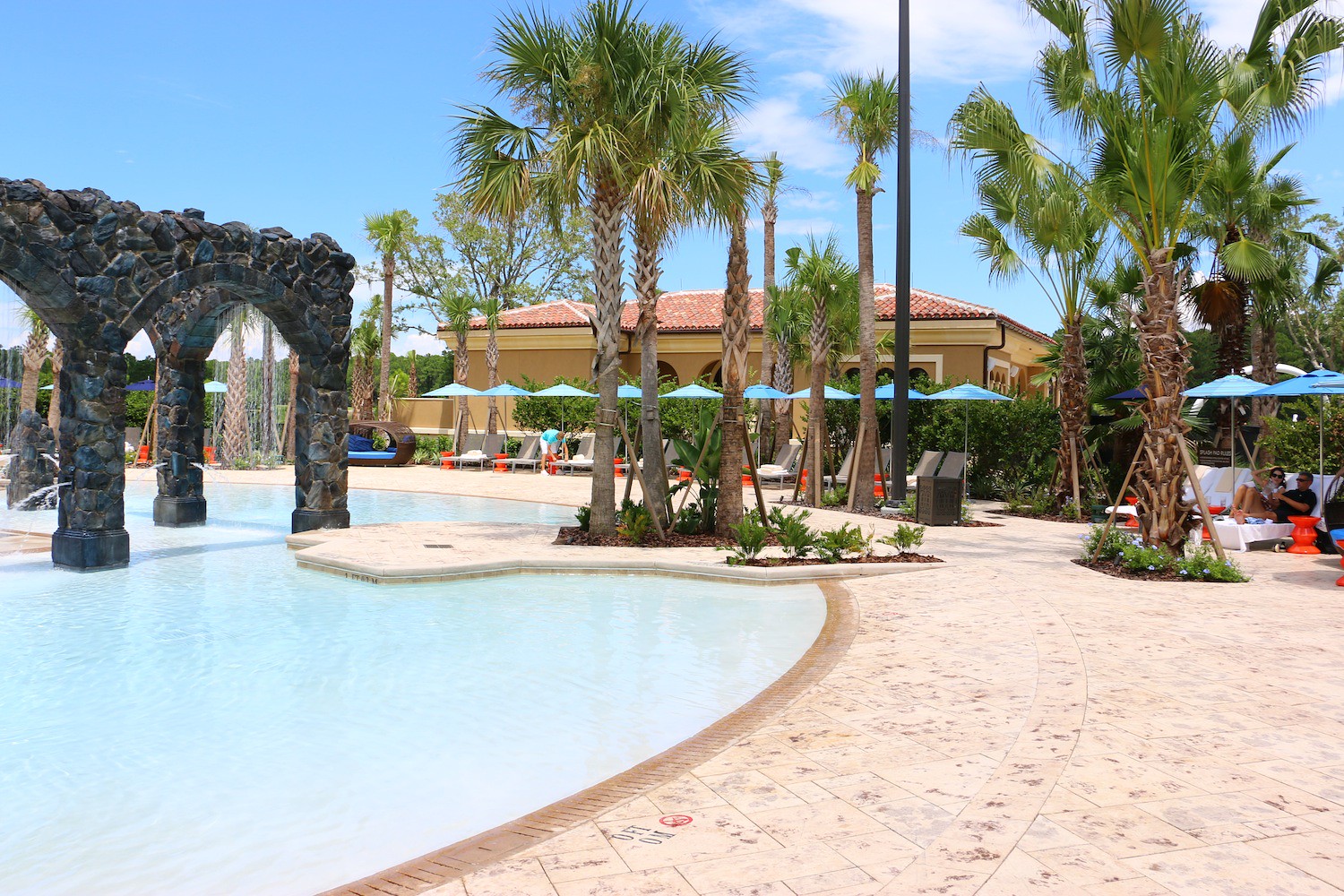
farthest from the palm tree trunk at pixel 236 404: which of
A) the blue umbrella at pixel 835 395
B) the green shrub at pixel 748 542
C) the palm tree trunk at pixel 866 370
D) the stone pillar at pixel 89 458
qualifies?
the green shrub at pixel 748 542

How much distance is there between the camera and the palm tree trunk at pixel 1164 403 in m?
11.2

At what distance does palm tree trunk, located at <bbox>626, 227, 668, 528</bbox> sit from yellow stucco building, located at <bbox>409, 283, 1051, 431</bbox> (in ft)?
47.7

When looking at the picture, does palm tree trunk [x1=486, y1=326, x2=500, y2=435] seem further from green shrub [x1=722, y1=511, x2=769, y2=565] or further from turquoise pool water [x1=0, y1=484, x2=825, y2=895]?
green shrub [x1=722, y1=511, x2=769, y2=565]

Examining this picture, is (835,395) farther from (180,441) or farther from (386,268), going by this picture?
(386,268)

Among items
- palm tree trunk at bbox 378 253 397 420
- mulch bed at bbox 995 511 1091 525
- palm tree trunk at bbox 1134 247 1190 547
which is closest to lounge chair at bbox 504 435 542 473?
palm tree trunk at bbox 378 253 397 420

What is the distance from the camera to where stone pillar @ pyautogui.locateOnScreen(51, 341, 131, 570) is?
1104 centimetres

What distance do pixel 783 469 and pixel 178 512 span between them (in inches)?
529

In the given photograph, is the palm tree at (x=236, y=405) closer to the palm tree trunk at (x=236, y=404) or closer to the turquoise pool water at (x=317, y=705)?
the palm tree trunk at (x=236, y=404)

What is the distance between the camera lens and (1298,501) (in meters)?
13.7

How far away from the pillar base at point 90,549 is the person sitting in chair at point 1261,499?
46.8ft

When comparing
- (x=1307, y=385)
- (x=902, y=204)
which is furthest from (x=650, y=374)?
(x=1307, y=385)

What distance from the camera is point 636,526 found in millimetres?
12859

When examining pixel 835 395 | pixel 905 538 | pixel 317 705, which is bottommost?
pixel 317 705

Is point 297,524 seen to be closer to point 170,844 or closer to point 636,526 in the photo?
point 636,526
